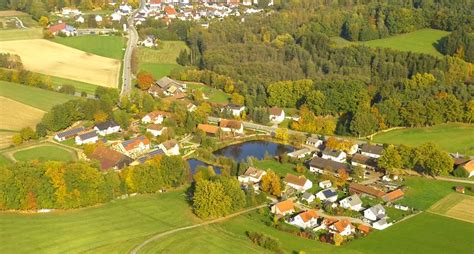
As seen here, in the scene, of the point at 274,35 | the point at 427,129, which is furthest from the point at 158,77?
the point at 427,129

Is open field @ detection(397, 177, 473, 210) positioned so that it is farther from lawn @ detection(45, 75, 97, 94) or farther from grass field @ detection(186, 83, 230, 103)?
lawn @ detection(45, 75, 97, 94)

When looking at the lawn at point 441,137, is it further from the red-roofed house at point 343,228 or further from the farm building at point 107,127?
the farm building at point 107,127

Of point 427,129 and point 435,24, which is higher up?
point 435,24

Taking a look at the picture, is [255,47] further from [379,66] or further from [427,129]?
[427,129]

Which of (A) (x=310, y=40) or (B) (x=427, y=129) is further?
(A) (x=310, y=40)

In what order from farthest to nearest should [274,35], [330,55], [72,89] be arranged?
[274,35] → [330,55] → [72,89]

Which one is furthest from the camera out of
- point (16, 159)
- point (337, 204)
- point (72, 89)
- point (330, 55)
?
point (330, 55)

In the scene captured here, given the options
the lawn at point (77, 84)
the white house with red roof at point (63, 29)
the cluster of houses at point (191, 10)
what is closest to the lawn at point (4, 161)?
the lawn at point (77, 84)
